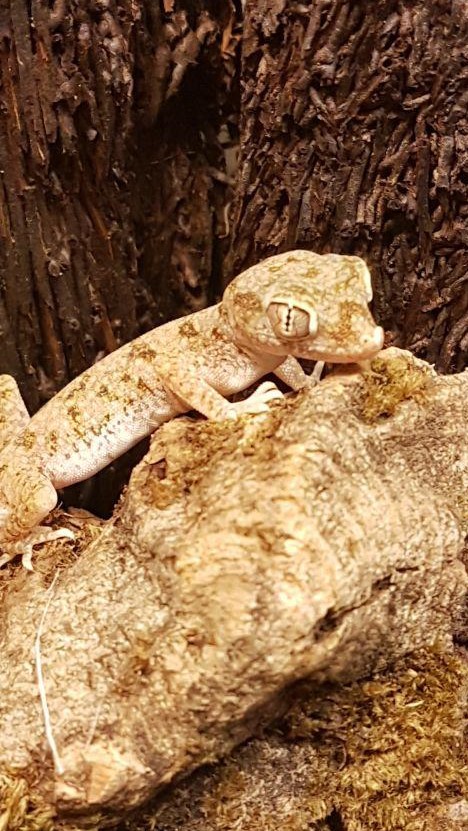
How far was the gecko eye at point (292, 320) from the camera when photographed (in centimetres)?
208

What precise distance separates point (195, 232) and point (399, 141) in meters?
1.00

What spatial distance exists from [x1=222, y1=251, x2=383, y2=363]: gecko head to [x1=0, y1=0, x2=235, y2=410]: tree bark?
0.86 meters

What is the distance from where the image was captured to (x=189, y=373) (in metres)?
2.37

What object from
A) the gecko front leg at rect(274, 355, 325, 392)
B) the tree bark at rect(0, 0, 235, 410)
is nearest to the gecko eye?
the gecko front leg at rect(274, 355, 325, 392)

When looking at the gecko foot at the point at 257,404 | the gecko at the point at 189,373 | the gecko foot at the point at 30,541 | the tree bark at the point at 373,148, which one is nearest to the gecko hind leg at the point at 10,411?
the gecko at the point at 189,373

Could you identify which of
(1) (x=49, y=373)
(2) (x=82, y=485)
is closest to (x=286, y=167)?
(1) (x=49, y=373)

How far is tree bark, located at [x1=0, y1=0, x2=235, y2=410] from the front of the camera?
2467 millimetres

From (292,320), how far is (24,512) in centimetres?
114

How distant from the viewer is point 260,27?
2.42m

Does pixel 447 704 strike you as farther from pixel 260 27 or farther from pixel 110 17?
pixel 110 17

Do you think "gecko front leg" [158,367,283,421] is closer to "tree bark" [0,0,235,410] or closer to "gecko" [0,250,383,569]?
"gecko" [0,250,383,569]

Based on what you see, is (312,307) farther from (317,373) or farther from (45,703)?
(45,703)

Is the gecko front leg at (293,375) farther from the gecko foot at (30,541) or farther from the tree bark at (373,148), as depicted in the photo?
the gecko foot at (30,541)

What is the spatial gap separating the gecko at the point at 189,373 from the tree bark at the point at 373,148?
387mm
